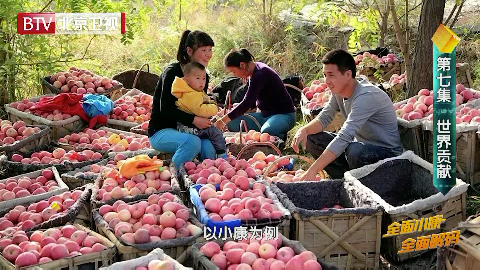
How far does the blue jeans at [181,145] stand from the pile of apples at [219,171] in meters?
0.24

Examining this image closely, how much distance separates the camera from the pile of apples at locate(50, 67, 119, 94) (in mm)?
7449

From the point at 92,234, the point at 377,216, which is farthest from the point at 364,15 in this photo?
the point at 92,234

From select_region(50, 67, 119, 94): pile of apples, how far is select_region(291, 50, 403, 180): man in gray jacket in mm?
3277

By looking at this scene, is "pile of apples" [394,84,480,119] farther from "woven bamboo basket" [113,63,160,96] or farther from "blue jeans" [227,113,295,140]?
"woven bamboo basket" [113,63,160,96]

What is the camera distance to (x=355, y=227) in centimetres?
389

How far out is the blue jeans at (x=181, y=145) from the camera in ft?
16.8

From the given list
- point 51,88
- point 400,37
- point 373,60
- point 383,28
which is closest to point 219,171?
point 400,37

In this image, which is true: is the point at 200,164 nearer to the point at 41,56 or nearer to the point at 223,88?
the point at 223,88

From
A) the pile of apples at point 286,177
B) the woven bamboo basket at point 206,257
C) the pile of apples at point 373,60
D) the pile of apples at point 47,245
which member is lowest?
the pile of apples at point 47,245

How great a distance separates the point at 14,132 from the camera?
611cm

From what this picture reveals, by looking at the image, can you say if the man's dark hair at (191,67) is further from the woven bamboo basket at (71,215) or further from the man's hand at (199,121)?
the woven bamboo basket at (71,215)

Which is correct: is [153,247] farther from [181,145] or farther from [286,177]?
[181,145]

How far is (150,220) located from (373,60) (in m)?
4.73

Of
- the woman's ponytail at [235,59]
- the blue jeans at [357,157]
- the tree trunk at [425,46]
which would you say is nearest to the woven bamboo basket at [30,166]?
the woman's ponytail at [235,59]
